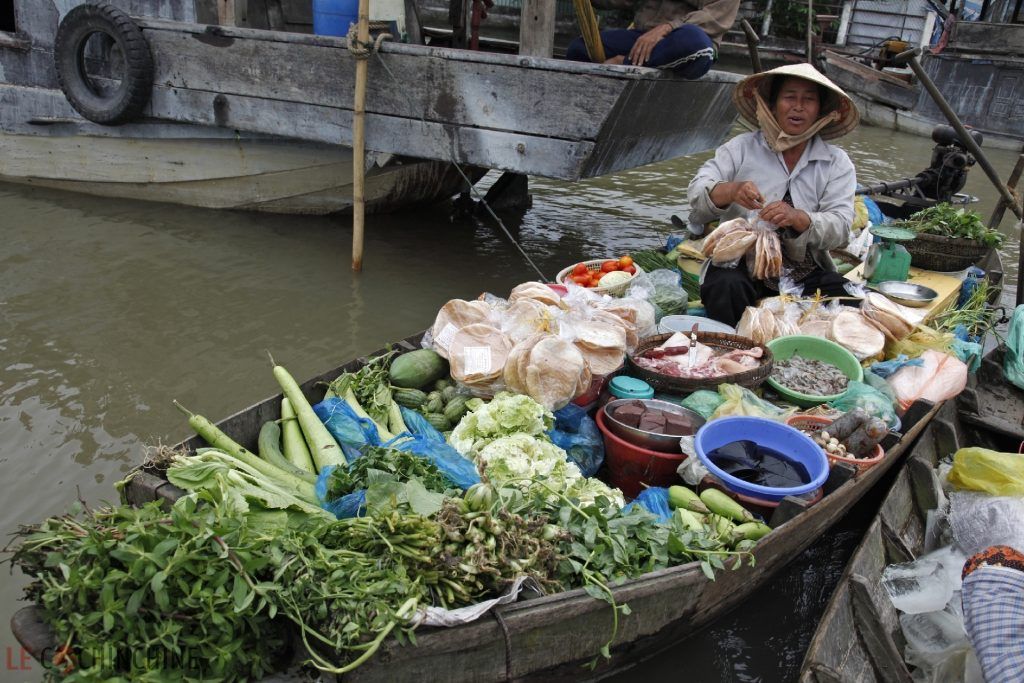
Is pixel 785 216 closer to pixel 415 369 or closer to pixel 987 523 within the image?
pixel 987 523

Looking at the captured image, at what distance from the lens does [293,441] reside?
2.94m

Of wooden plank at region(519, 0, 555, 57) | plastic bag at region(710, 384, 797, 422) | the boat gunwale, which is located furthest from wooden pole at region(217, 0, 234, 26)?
plastic bag at region(710, 384, 797, 422)

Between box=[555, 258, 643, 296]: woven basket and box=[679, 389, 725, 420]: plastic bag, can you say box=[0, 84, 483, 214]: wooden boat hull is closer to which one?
box=[555, 258, 643, 296]: woven basket

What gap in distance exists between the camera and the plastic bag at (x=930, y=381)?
3756 millimetres

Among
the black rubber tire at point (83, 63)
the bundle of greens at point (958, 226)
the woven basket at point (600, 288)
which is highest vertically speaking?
the black rubber tire at point (83, 63)

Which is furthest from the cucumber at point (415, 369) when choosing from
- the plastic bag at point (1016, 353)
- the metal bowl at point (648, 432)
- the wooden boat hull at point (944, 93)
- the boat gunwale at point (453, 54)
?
the wooden boat hull at point (944, 93)

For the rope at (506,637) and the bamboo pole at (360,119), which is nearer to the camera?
the rope at (506,637)

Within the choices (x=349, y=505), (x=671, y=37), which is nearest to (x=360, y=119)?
(x=671, y=37)

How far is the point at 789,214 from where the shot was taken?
4.06 meters

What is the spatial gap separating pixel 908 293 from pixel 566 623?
389 centimetres

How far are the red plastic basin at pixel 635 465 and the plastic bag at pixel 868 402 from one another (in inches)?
39.2

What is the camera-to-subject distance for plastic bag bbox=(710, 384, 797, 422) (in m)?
3.17

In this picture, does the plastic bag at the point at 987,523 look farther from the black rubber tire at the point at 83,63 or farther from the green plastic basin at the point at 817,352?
the black rubber tire at the point at 83,63

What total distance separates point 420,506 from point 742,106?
3499 millimetres
